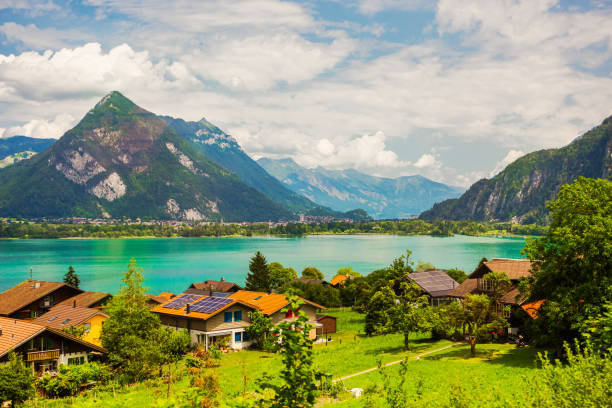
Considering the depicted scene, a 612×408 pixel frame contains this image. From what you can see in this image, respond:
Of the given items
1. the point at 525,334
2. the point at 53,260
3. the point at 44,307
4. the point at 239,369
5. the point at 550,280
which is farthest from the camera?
the point at 53,260

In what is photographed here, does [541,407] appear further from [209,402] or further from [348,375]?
[348,375]

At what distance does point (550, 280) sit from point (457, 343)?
13.8m

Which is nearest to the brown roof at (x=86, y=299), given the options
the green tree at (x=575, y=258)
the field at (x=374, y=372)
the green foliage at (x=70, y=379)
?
the field at (x=374, y=372)

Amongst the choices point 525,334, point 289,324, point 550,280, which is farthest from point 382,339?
point 289,324

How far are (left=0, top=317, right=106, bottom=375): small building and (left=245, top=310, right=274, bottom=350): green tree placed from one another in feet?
51.4

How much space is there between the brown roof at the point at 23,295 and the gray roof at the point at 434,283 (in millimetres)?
45012

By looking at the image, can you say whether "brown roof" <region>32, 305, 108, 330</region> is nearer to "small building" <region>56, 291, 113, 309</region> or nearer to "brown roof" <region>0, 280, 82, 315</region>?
"brown roof" <region>0, 280, 82, 315</region>

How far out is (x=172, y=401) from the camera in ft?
29.0

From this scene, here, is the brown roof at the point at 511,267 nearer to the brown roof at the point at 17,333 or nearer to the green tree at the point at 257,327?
A: the green tree at the point at 257,327

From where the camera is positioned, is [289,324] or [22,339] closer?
[289,324]

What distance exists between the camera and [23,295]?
54594mm

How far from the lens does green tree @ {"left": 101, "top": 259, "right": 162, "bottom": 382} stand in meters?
32.3

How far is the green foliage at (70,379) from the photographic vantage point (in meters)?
30.1

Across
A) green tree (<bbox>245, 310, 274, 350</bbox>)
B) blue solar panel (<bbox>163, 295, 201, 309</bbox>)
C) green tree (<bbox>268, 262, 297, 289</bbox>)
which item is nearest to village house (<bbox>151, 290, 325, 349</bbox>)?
blue solar panel (<bbox>163, 295, 201, 309</bbox>)
